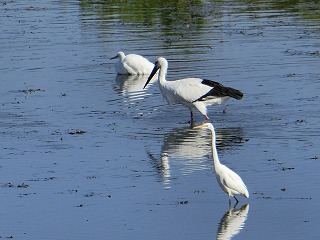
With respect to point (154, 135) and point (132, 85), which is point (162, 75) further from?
point (132, 85)

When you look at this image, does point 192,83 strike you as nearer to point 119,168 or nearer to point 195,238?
point 119,168

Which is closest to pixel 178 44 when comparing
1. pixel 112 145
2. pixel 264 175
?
pixel 112 145

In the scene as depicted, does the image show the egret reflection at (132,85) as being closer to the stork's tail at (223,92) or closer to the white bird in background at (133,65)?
the white bird in background at (133,65)

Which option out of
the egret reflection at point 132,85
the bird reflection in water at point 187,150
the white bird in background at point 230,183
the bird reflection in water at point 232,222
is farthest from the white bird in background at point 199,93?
the bird reflection in water at point 232,222

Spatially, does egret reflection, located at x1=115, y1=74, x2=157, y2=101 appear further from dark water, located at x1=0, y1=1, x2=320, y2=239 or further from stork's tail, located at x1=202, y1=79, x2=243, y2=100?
stork's tail, located at x1=202, y1=79, x2=243, y2=100

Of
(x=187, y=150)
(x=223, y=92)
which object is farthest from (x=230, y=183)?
(x=223, y=92)

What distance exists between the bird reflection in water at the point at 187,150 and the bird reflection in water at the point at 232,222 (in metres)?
1.64

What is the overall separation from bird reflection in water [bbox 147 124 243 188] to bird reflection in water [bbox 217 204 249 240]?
5.38 feet

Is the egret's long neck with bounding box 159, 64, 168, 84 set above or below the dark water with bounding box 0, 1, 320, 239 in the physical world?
above

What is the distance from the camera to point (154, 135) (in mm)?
18594

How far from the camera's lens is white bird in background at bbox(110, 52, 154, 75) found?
25.3 meters

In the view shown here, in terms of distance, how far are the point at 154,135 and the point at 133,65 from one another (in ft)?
23.2

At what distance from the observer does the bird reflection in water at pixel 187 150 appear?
16.3 m

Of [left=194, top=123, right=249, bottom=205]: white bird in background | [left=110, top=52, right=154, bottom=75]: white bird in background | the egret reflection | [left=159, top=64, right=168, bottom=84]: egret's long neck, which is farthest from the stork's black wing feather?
[left=110, top=52, right=154, bottom=75]: white bird in background
